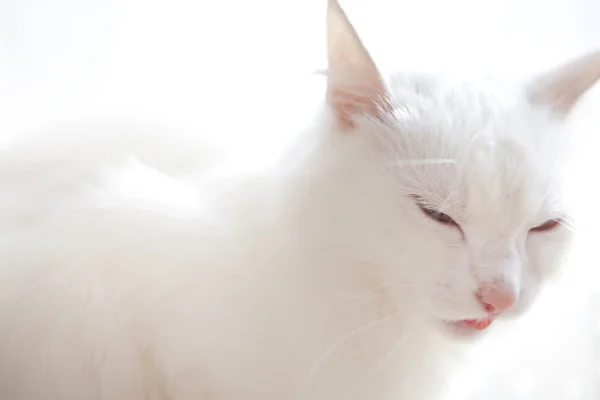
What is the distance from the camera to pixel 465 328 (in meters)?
0.93

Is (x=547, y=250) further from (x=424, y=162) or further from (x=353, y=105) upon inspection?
(x=353, y=105)

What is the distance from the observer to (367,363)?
3.26 ft

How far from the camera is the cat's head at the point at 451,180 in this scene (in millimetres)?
855

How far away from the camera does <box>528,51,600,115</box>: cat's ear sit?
92 centimetres

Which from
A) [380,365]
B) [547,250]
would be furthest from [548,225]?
[380,365]

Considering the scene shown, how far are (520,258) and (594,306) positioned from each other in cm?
50

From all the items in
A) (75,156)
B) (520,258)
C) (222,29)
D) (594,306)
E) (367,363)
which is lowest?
(594,306)

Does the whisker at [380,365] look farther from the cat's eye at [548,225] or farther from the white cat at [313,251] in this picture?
the cat's eye at [548,225]

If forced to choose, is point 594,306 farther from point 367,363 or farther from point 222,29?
point 222,29

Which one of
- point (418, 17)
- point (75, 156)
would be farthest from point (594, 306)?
point (75, 156)

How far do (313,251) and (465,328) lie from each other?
22 centimetres

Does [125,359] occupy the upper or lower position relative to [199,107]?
lower

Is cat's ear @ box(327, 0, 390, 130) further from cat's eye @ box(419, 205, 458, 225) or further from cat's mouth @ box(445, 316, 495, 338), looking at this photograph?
cat's mouth @ box(445, 316, 495, 338)

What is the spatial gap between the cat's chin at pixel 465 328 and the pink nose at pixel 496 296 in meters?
0.09
